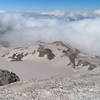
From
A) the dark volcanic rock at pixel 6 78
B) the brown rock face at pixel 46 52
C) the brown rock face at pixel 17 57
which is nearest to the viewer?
the dark volcanic rock at pixel 6 78

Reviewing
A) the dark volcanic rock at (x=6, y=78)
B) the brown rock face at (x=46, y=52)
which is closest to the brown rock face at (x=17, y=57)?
the brown rock face at (x=46, y=52)

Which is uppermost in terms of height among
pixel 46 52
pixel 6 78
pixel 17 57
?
pixel 46 52

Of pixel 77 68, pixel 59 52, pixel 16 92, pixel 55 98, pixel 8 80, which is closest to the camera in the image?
pixel 55 98

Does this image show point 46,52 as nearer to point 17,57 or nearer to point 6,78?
point 17,57

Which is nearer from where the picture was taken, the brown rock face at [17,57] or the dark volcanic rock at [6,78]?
the dark volcanic rock at [6,78]

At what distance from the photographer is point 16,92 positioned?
9.06m

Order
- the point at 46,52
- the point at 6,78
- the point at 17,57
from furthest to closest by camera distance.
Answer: the point at 17,57
the point at 46,52
the point at 6,78

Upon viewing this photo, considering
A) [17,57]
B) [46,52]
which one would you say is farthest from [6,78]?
[17,57]

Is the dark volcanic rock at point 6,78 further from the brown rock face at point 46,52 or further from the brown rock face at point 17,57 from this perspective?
the brown rock face at point 17,57

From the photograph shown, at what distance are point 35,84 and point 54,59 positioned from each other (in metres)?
16.9

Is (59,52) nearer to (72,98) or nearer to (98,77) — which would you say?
(98,77)

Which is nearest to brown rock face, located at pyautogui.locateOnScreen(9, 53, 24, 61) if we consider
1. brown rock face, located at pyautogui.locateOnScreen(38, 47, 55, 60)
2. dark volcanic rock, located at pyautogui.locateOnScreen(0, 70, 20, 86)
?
brown rock face, located at pyautogui.locateOnScreen(38, 47, 55, 60)

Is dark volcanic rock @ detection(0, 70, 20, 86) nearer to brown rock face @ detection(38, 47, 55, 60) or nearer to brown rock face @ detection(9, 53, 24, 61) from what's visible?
brown rock face @ detection(38, 47, 55, 60)

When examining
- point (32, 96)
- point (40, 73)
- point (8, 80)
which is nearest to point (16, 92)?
point (32, 96)
